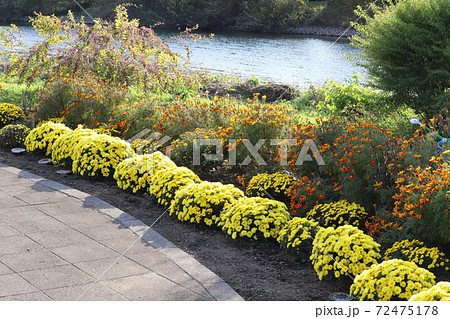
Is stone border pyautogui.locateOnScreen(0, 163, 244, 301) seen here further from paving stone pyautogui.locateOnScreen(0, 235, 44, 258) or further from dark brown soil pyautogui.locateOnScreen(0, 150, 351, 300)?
paving stone pyautogui.locateOnScreen(0, 235, 44, 258)

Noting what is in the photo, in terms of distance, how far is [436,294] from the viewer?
3.41 meters

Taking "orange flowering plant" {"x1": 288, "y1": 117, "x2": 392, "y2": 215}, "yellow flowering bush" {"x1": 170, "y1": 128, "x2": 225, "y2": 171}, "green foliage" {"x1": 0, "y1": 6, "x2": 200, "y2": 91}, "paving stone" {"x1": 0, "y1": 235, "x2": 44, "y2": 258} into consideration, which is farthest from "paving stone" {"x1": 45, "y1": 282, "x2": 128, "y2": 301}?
"green foliage" {"x1": 0, "y1": 6, "x2": 200, "y2": 91}

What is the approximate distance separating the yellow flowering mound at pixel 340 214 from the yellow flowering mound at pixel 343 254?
2.13ft

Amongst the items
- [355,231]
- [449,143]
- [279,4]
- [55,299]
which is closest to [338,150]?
[449,143]

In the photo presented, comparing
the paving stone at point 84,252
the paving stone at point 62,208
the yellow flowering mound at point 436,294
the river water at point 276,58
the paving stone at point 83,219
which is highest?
the yellow flowering mound at point 436,294

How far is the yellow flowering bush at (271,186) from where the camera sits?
616cm

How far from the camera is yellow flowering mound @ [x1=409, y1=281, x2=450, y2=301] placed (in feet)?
11.1

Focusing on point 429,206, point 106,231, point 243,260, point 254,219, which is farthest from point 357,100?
point 106,231

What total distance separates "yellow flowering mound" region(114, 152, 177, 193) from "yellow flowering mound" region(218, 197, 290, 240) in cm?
139

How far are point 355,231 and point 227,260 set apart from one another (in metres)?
1.13

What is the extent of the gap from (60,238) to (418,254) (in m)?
3.18

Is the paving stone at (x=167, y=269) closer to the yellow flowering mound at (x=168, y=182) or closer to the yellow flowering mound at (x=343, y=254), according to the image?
the yellow flowering mound at (x=343, y=254)

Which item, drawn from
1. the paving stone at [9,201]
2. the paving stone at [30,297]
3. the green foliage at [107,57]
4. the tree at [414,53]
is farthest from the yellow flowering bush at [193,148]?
the green foliage at [107,57]

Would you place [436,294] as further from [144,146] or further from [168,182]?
[144,146]
